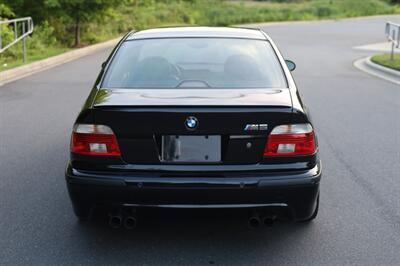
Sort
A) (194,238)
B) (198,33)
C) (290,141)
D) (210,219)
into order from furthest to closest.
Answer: (198,33), (194,238), (210,219), (290,141)

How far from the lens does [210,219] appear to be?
4.12 metres

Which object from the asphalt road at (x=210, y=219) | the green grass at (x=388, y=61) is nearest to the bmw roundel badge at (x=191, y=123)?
the asphalt road at (x=210, y=219)

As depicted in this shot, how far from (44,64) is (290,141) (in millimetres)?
12690

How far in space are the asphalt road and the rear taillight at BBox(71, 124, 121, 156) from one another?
1.92 ft

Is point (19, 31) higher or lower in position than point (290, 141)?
lower

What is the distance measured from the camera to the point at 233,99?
400 cm

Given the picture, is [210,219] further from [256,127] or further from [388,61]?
[388,61]

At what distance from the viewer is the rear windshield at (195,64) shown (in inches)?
179

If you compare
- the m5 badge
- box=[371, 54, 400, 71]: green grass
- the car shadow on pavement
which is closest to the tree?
box=[371, 54, 400, 71]: green grass

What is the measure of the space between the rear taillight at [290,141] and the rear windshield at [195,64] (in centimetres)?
59

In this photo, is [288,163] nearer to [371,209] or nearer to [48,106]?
[371,209]

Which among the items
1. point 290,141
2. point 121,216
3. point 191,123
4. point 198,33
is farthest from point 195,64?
point 121,216

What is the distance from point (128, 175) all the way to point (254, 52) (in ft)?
5.48

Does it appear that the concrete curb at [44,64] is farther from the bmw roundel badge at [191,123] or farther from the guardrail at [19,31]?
the bmw roundel badge at [191,123]
